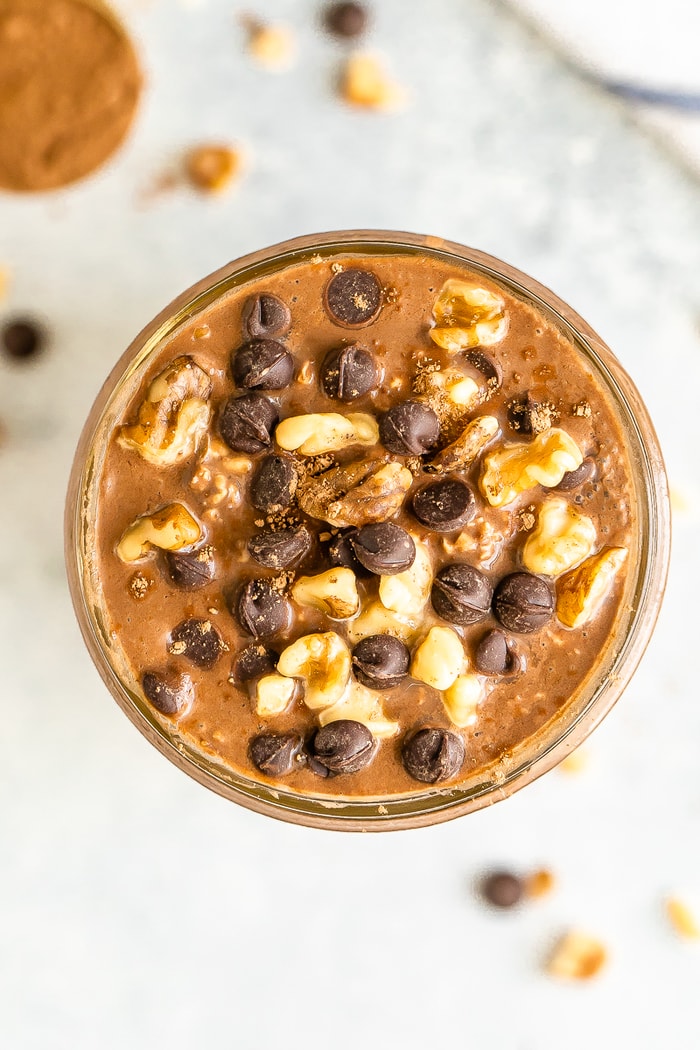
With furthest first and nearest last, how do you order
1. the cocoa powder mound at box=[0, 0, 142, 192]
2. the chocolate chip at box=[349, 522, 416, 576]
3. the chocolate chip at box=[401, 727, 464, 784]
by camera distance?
the cocoa powder mound at box=[0, 0, 142, 192], the chocolate chip at box=[401, 727, 464, 784], the chocolate chip at box=[349, 522, 416, 576]

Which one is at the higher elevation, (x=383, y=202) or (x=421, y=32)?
(x=421, y=32)

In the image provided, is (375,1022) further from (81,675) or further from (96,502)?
(96,502)

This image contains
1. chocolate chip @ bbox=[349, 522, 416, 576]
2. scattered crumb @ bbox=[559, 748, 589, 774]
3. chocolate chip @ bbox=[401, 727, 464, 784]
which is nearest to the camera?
chocolate chip @ bbox=[349, 522, 416, 576]

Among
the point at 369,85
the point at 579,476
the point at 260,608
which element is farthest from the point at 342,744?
the point at 369,85

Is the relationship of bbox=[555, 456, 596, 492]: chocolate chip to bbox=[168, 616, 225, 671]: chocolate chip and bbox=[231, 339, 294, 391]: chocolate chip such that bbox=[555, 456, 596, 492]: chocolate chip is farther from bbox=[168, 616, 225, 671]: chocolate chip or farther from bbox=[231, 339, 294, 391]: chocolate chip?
bbox=[168, 616, 225, 671]: chocolate chip

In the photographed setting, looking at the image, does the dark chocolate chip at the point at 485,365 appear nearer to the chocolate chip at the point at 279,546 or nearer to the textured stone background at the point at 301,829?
the chocolate chip at the point at 279,546

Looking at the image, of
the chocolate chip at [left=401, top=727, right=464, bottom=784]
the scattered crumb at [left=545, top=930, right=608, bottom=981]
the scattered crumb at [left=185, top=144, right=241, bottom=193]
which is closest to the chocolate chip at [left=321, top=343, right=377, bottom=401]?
the chocolate chip at [left=401, top=727, right=464, bottom=784]

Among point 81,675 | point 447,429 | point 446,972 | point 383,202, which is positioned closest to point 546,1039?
point 446,972

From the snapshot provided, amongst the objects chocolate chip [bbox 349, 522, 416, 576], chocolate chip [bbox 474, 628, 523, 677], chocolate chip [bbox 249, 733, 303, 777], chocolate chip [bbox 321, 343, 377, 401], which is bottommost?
chocolate chip [bbox 249, 733, 303, 777]
